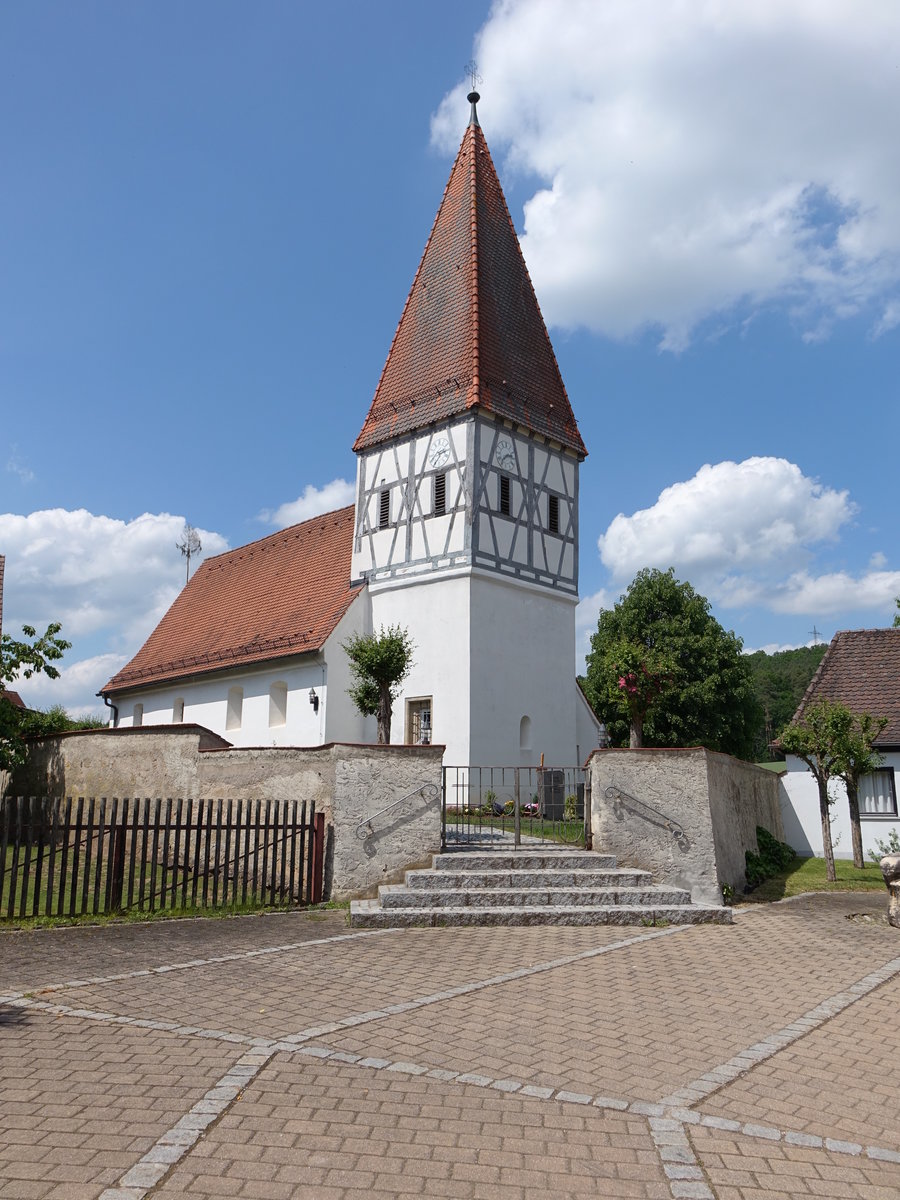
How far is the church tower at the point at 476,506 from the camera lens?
75.3 ft

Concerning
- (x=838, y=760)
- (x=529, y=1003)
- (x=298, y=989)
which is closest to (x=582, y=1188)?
(x=529, y=1003)

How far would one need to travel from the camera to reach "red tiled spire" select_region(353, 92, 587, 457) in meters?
24.5

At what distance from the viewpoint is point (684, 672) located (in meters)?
38.0

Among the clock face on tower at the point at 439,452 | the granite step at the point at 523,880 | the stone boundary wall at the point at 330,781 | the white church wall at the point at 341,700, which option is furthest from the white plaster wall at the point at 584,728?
the granite step at the point at 523,880

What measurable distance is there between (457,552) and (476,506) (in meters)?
1.24

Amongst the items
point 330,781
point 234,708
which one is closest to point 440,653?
point 234,708

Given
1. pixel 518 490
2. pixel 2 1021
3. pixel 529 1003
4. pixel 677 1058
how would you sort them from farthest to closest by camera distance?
pixel 518 490 → pixel 529 1003 → pixel 2 1021 → pixel 677 1058

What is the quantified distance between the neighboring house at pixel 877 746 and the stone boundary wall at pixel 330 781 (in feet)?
44.5

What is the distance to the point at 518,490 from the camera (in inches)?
965

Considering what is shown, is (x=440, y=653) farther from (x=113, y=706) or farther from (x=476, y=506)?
(x=113, y=706)

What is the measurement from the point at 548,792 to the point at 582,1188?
18.2 meters

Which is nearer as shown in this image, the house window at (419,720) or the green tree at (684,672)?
the house window at (419,720)

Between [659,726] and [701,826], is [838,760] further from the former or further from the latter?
[659,726]

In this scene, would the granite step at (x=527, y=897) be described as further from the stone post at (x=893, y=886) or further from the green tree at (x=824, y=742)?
the green tree at (x=824, y=742)
